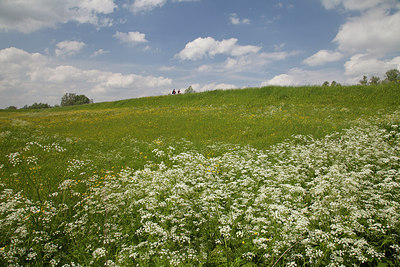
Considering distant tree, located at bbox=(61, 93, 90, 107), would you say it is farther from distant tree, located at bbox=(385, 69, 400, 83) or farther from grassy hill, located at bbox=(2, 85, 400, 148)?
distant tree, located at bbox=(385, 69, 400, 83)

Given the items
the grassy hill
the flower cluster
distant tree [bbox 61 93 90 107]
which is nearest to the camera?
the flower cluster

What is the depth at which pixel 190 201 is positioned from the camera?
5.33 m

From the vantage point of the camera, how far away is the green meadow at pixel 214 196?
4.13 meters

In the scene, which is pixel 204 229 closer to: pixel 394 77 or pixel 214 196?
pixel 214 196

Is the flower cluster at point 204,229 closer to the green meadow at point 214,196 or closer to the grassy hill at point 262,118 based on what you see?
the green meadow at point 214,196

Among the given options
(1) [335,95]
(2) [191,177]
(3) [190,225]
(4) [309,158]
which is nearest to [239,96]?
(1) [335,95]

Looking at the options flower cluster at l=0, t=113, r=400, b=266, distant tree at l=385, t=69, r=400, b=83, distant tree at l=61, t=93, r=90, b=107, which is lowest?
flower cluster at l=0, t=113, r=400, b=266

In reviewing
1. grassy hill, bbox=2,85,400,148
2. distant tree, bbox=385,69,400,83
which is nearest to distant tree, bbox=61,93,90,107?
grassy hill, bbox=2,85,400,148

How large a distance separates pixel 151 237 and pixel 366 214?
189 inches

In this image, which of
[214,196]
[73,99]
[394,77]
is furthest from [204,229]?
[73,99]

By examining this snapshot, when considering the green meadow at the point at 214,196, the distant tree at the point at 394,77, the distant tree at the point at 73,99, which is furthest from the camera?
the distant tree at the point at 73,99

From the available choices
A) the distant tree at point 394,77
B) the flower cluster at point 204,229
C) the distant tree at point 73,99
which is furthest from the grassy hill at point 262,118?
the distant tree at point 73,99

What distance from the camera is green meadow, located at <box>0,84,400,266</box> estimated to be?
13.6 feet

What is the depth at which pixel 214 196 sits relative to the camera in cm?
508
